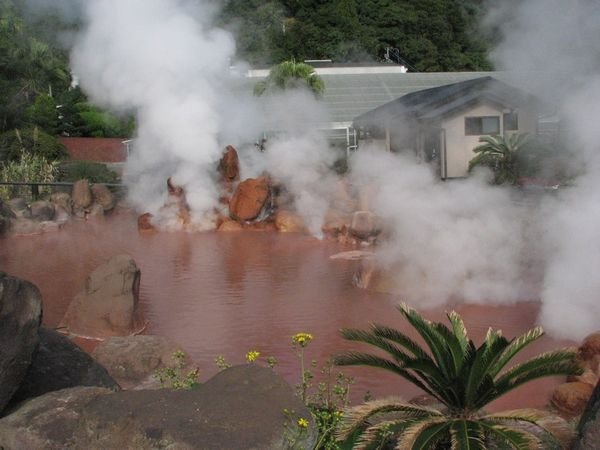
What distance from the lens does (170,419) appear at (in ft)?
13.9

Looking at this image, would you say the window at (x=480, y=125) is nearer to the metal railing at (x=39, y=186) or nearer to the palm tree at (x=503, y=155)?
the palm tree at (x=503, y=155)

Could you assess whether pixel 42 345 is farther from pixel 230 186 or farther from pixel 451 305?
pixel 230 186

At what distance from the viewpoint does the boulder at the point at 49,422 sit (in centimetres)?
427

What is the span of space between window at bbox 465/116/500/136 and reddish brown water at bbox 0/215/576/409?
11787 mm

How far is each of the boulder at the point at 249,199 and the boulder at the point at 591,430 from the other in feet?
50.4

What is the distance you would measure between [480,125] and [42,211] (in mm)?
15235

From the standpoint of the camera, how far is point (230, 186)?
21.4 m

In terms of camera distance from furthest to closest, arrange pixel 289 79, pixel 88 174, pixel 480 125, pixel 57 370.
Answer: pixel 289 79 → pixel 480 125 → pixel 88 174 → pixel 57 370

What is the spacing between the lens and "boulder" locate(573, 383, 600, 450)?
4.39 meters

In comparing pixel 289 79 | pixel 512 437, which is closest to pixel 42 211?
pixel 289 79

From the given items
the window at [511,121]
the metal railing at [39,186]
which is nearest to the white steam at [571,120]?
the window at [511,121]

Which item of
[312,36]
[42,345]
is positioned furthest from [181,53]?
[312,36]

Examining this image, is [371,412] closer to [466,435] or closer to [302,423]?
[466,435]

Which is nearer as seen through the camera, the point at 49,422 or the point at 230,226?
the point at 49,422
